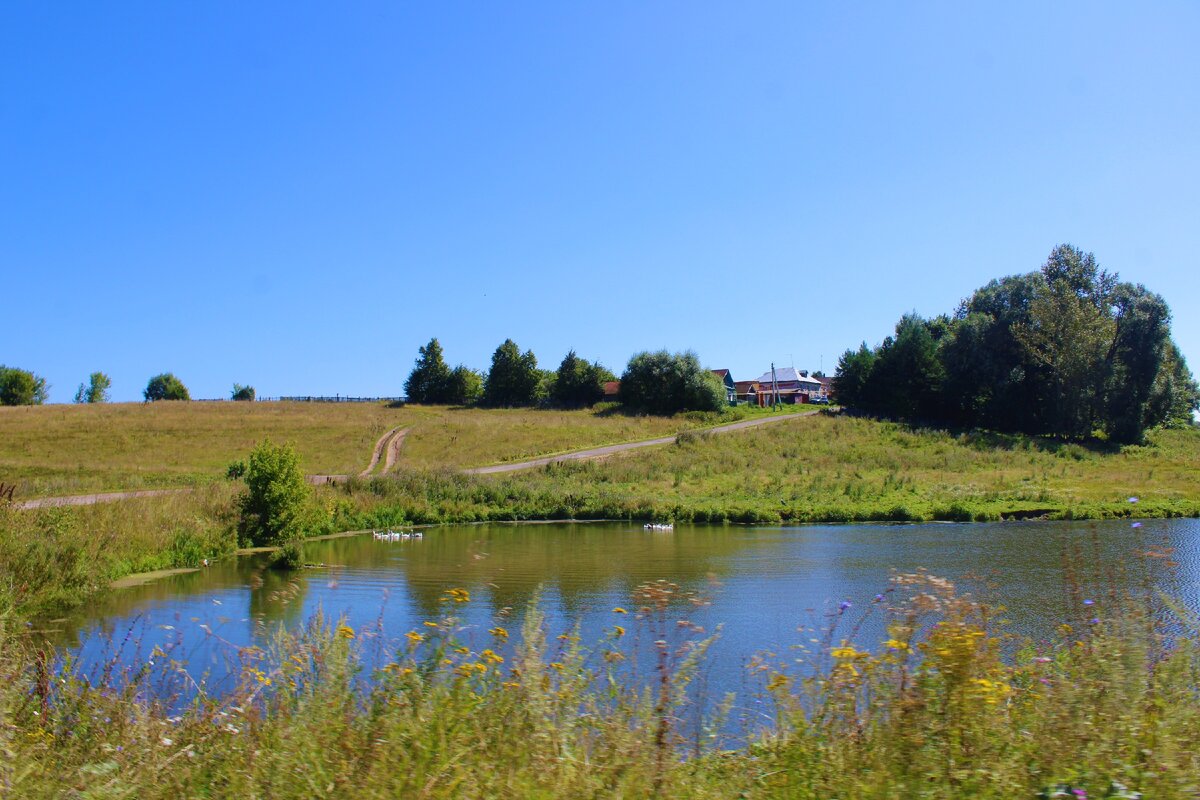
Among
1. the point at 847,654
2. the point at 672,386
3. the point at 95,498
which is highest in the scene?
the point at 672,386

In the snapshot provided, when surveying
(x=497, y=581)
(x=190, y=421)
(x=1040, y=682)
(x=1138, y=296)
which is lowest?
(x=497, y=581)

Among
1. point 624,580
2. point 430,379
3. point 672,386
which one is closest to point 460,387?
point 430,379

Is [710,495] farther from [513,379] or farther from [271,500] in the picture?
[513,379]

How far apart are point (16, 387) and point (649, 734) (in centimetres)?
12875

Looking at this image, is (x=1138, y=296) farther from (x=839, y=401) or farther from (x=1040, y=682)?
(x=1040, y=682)

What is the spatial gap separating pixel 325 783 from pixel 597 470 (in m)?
41.3

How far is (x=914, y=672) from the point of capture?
4531mm

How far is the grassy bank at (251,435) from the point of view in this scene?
143 feet

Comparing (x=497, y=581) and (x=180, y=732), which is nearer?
(x=180, y=732)

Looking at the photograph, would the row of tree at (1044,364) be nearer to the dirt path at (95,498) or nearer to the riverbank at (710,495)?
the riverbank at (710,495)

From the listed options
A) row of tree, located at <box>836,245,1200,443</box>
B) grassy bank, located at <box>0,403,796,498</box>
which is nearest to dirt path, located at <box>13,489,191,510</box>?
grassy bank, located at <box>0,403,796,498</box>

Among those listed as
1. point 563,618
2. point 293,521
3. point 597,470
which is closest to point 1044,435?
point 597,470

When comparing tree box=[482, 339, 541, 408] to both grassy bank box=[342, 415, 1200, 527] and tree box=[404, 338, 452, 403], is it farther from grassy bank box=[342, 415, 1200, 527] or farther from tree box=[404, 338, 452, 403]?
grassy bank box=[342, 415, 1200, 527]

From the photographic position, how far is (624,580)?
61.9ft
